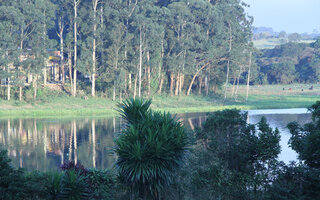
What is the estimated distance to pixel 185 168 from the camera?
1355 centimetres

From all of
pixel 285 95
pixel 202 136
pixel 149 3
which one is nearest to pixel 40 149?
pixel 202 136

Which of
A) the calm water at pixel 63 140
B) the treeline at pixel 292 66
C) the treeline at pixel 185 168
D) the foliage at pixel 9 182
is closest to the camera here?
the foliage at pixel 9 182

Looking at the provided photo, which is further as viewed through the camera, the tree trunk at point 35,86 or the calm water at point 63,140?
the tree trunk at point 35,86

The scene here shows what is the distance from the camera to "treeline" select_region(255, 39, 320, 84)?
8038 centimetres

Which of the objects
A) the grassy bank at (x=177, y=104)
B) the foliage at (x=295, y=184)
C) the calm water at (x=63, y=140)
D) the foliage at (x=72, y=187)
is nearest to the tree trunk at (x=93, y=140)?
the calm water at (x=63, y=140)

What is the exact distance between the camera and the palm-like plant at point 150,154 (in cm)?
1113

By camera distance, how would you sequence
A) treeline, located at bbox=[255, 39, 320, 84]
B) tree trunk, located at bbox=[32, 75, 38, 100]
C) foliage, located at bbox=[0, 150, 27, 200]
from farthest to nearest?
treeline, located at bbox=[255, 39, 320, 84], tree trunk, located at bbox=[32, 75, 38, 100], foliage, located at bbox=[0, 150, 27, 200]

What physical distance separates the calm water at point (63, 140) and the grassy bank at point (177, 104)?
14.0 ft

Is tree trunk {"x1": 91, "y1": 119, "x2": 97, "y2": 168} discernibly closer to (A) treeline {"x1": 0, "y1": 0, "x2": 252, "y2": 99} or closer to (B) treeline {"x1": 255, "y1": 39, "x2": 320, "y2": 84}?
(A) treeline {"x1": 0, "y1": 0, "x2": 252, "y2": 99}

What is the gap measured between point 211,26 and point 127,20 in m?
14.1

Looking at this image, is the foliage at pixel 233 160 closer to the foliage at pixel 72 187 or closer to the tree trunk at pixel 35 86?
the foliage at pixel 72 187

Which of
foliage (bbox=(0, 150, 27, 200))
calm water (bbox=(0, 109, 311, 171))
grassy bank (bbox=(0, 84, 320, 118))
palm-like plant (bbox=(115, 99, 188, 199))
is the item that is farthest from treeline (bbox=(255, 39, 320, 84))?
foliage (bbox=(0, 150, 27, 200))

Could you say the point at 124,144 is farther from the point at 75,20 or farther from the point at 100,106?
the point at 75,20

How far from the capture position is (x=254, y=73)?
224 feet
